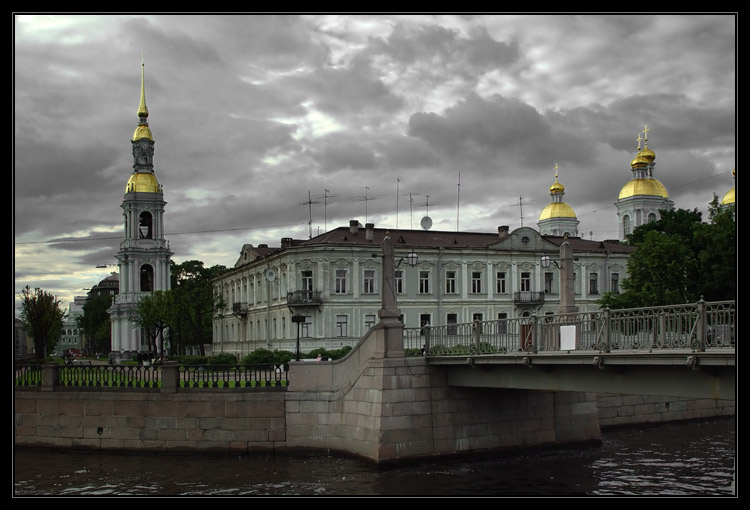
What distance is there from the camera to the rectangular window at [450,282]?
59.3m

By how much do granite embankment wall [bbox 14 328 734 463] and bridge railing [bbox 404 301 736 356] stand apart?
1.86m

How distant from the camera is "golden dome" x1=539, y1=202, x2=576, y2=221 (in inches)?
3885

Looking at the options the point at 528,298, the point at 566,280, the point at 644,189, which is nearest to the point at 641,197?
the point at 644,189

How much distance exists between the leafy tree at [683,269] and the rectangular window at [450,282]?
41.6ft

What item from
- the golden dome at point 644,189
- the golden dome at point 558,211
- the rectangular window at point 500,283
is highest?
the golden dome at point 644,189

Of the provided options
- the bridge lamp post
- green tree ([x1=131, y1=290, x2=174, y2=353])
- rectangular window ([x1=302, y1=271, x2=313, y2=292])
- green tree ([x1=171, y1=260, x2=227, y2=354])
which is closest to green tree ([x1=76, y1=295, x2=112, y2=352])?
green tree ([x1=171, y1=260, x2=227, y2=354])

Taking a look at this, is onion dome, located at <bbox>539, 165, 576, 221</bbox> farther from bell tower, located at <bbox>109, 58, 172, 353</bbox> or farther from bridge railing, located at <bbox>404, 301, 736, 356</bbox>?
bridge railing, located at <bbox>404, 301, 736, 356</bbox>

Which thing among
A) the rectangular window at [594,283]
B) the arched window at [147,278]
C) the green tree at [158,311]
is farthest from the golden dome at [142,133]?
the rectangular window at [594,283]

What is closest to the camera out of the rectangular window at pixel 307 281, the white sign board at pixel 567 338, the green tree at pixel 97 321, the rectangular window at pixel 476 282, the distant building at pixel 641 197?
the white sign board at pixel 567 338

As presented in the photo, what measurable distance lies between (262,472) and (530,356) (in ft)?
28.8

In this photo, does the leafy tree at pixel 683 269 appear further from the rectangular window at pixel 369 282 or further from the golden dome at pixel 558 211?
the golden dome at pixel 558 211

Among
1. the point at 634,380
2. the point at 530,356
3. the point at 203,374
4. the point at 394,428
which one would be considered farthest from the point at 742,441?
the point at 203,374

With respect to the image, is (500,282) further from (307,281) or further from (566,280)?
(566,280)

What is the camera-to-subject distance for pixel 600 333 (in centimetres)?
2045
